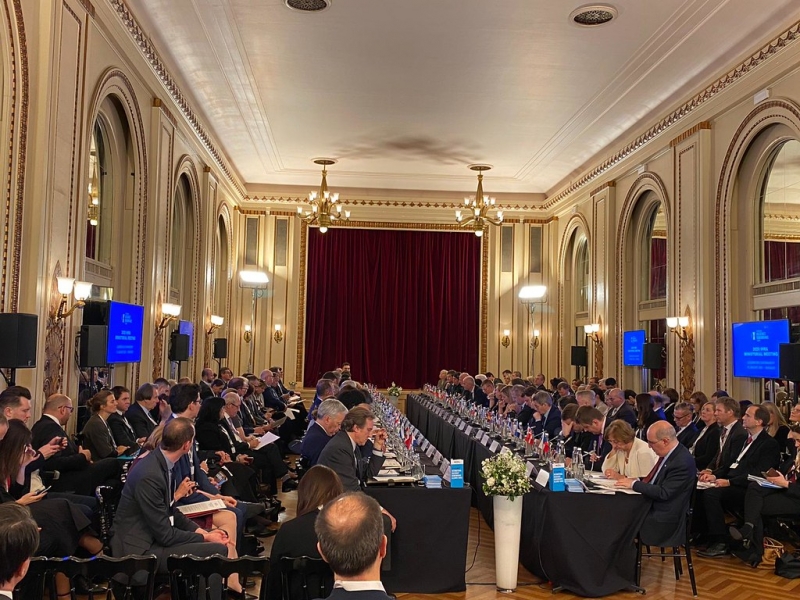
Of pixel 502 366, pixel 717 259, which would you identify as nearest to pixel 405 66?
pixel 717 259

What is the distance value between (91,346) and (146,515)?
396cm

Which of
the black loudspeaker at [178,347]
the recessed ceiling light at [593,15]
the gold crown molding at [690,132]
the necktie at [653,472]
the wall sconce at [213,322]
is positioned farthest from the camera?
the wall sconce at [213,322]

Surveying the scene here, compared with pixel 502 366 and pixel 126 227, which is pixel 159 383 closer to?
pixel 126 227

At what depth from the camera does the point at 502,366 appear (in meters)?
19.1

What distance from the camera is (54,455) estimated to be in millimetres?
Answer: 6148

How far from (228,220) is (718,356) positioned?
10768 mm

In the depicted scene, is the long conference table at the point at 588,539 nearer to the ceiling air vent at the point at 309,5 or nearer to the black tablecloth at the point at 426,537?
the black tablecloth at the point at 426,537

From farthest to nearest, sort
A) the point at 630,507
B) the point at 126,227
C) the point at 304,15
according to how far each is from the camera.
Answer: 1. the point at 126,227
2. the point at 304,15
3. the point at 630,507

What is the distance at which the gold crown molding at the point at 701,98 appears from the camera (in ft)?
28.9

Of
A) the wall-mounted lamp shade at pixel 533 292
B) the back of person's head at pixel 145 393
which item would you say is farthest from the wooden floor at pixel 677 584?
the wall-mounted lamp shade at pixel 533 292

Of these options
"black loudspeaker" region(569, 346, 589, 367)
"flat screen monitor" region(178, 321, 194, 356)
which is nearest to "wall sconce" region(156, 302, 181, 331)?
"flat screen monitor" region(178, 321, 194, 356)

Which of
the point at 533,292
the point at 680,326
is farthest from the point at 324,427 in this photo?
the point at 533,292

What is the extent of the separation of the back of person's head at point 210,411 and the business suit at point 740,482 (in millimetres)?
Answer: 4511

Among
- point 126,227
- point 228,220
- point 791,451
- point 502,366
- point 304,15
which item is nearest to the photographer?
point 791,451
